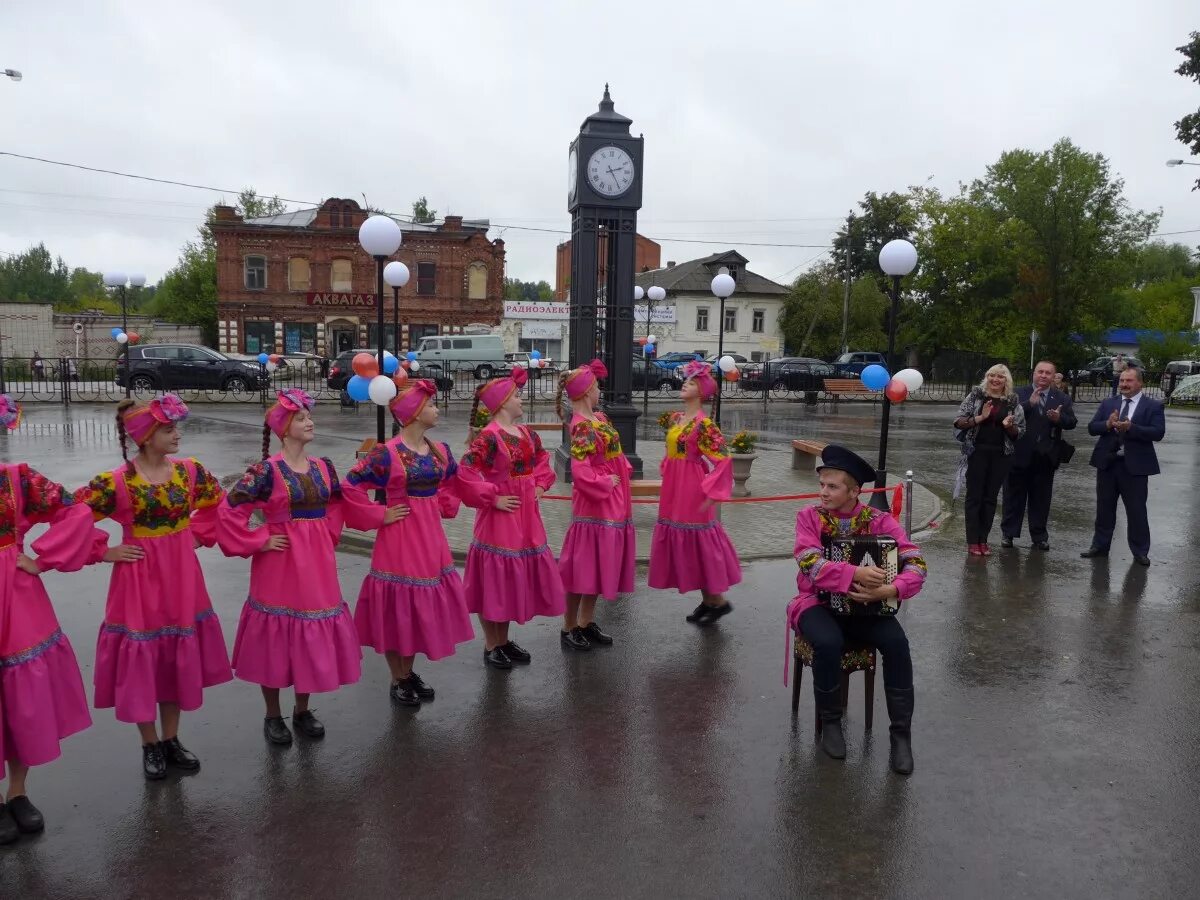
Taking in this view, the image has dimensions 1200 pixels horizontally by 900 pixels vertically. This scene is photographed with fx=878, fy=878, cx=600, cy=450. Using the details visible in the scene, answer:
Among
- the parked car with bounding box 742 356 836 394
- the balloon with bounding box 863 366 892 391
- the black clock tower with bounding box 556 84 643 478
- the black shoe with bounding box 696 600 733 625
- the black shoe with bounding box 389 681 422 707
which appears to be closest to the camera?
the black shoe with bounding box 389 681 422 707

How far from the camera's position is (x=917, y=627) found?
6.95 meters

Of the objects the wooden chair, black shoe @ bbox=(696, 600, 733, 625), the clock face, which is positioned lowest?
black shoe @ bbox=(696, 600, 733, 625)

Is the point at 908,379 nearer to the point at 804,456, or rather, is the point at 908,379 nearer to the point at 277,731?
the point at 277,731

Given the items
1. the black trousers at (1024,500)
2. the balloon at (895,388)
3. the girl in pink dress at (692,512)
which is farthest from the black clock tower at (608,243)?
the girl in pink dress at (692,512)

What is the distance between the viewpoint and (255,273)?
45469 millimetres

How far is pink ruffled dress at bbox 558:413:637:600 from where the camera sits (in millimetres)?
6035

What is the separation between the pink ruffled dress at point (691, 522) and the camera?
255 inches

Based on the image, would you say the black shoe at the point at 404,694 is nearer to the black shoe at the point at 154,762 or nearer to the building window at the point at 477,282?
the black shoe at the point at 154,762

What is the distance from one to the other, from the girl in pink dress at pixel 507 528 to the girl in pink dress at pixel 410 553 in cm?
43

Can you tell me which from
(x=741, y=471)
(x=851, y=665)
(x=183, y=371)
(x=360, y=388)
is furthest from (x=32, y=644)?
(x=183, y=371)

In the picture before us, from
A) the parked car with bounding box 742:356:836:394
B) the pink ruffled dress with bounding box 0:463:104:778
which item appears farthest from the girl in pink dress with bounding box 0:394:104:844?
the parked car with bounding box 742:356:836:394

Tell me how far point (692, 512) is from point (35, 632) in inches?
165

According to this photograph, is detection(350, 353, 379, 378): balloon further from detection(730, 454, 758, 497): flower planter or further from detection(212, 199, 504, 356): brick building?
detection(212, 199, 504, 356): brick building

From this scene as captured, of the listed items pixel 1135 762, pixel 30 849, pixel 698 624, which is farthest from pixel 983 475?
pixel 30 849
